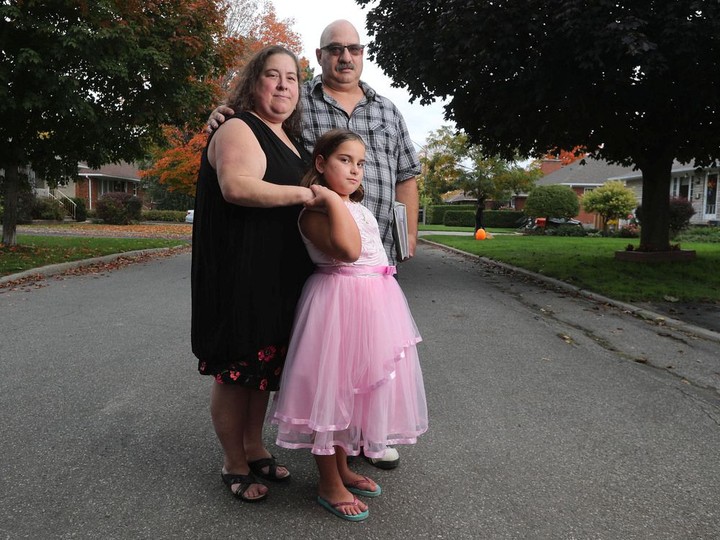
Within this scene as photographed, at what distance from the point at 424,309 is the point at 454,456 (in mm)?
4815

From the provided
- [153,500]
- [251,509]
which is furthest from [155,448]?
[251,509]

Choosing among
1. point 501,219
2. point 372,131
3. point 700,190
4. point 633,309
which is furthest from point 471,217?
point 372,131

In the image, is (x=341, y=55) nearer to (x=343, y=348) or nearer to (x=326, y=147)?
(x=326, y=147)

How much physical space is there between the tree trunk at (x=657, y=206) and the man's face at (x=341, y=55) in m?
12.4

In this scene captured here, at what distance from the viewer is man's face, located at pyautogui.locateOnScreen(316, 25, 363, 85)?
9.66 feet

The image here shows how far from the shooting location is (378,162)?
306 centimetres

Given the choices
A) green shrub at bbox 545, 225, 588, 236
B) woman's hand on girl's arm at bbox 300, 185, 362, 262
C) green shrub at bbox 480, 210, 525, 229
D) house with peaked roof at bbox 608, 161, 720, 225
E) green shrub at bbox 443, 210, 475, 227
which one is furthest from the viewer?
green shrub at bbox 443, 210, 475, 227

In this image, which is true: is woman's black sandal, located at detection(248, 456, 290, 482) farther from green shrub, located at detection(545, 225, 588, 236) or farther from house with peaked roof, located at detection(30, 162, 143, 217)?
house with peaked roof, located at detection(30, 162, 143, 217)

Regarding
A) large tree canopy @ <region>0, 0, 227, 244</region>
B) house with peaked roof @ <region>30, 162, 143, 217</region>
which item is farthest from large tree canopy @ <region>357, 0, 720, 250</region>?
house with peaked roof @ <region>30, 162, 143, 217</region>

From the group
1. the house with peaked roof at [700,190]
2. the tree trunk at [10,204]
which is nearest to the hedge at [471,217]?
the house with peaked roof at [700,190]

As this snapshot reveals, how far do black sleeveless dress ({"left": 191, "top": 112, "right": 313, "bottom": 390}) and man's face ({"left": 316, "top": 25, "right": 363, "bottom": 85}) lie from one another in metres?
0.66

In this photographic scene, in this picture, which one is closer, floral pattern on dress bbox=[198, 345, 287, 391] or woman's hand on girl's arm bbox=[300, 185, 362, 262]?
woman's hand on girl's arm bbox=[300, 185, 362, 262]

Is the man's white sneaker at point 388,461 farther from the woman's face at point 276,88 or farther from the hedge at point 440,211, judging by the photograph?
the hedge at point 440,211

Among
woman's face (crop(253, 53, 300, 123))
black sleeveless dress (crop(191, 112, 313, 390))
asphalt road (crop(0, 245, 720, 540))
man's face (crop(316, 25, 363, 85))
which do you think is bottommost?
asphalt road (crop(0, 245, 720, 540))
